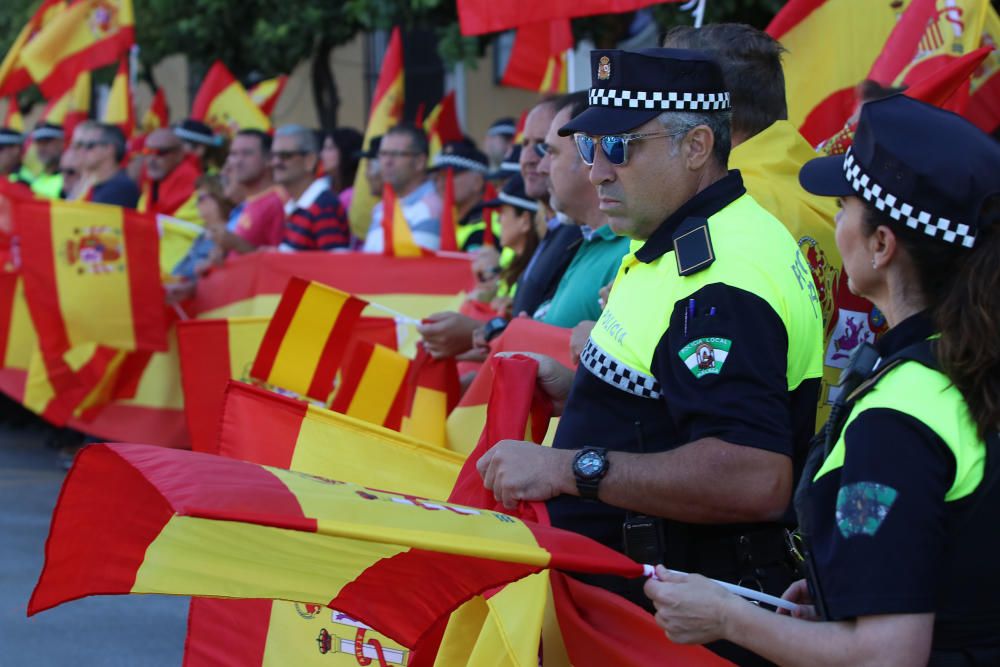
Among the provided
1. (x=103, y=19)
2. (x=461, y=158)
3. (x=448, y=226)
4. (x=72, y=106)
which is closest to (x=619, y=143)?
(x=448, y=226)

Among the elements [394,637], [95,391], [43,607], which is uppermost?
[43,607]

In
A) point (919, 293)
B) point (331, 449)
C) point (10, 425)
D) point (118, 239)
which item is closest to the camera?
point (919, 293)

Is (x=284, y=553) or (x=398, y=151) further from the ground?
(x=284, y=553)

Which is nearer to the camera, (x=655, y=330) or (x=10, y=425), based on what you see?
(x=655, y=330)

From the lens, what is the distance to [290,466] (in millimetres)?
3744

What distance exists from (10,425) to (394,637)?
9.90 metres

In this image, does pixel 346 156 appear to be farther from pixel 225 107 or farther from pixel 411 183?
pixel 411 183

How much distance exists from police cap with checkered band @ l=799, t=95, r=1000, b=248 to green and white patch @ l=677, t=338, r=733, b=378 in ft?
1.33

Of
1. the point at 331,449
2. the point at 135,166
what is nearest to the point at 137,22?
the point at 135,166

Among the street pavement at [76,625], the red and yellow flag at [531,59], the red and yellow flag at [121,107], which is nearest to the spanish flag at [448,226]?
the red and yellow flag at [531,59]

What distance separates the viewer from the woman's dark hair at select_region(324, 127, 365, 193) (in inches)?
430

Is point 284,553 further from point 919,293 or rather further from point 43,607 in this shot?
point 919,293

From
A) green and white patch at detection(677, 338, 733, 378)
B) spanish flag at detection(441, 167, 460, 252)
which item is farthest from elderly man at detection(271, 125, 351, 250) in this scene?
green and white patch at detection(677, 338, 733, 378)

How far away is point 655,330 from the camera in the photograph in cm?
268
